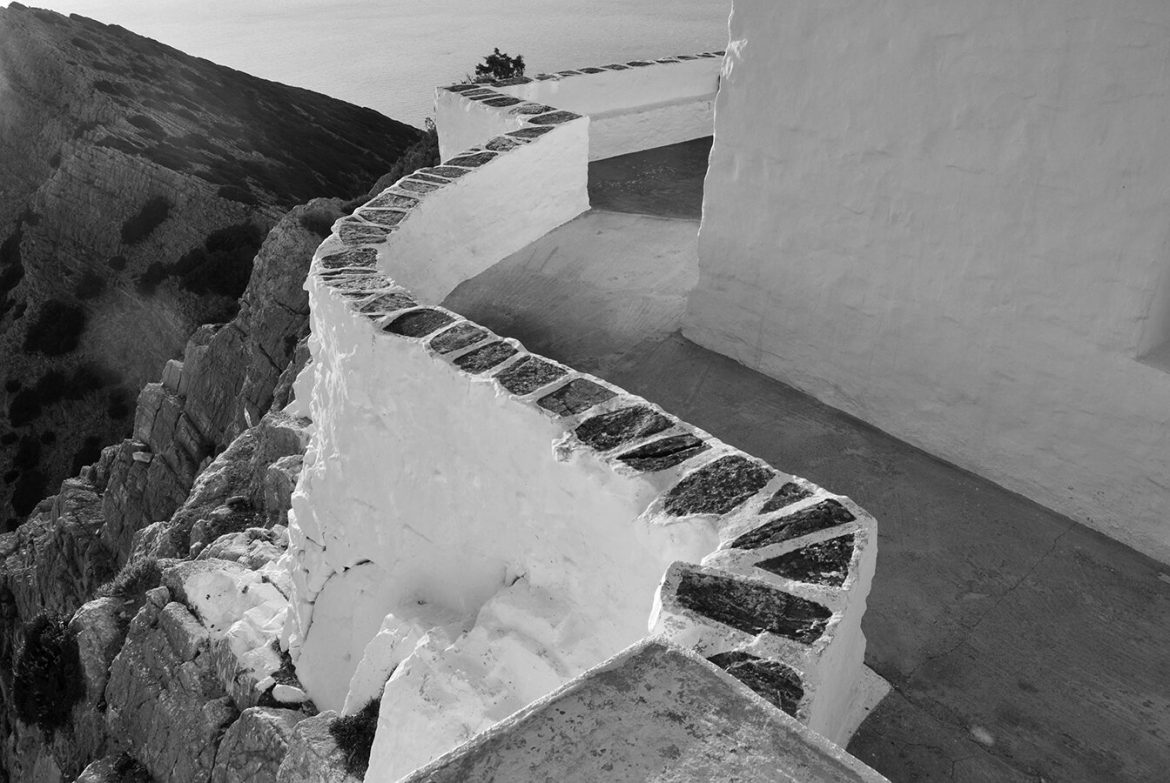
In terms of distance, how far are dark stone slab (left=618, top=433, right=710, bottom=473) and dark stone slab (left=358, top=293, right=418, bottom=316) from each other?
1.81 meters

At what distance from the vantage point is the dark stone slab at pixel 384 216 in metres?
6.46

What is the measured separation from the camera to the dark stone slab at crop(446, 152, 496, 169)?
727 cm

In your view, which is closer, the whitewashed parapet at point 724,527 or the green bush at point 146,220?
the whitewashed parapet at point 724,527

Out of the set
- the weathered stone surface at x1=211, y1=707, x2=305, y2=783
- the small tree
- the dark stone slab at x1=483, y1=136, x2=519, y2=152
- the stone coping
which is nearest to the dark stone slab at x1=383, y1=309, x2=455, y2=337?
the stone coping

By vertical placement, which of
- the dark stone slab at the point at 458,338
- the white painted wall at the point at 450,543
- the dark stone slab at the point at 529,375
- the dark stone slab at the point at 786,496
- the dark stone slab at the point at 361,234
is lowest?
the white painted wall at the point at 450,543

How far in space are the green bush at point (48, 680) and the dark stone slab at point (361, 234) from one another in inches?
232

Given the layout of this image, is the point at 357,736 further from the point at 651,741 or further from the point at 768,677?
the point at 651,741

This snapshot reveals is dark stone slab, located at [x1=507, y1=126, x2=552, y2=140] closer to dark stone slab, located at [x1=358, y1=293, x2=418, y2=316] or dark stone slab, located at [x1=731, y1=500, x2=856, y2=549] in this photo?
dark stone slab, located at [x1=358, y1=293, x2=418, y2=316]

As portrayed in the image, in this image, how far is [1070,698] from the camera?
12.2ft

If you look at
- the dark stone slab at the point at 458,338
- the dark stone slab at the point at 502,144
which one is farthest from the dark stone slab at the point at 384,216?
the dark stone slab at the point at 458,338

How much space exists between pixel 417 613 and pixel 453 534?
56cm

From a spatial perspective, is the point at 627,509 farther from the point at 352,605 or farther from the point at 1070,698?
the point at 352,605

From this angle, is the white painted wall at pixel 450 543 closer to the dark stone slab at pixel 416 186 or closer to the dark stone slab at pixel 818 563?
the dark stone slab at pixel 818 563

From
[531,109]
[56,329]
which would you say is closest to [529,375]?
[531,109]
